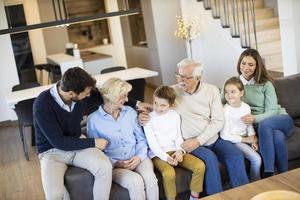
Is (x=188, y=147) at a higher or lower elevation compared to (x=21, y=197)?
higher

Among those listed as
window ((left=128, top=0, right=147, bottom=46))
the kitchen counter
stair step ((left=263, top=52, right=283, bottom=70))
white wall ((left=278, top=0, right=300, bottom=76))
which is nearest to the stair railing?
stair step ((left=263, top=52, right=283, bottom=70))

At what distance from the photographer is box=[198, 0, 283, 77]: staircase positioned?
6195mm

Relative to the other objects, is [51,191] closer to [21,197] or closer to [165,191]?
[165,191]

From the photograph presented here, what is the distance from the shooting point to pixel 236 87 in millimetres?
3176

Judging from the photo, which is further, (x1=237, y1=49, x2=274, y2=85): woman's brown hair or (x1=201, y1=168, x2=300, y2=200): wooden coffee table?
(x1=237, y1=49, x2=274, y2=85): woman's brown hair

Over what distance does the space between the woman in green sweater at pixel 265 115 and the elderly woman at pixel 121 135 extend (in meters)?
0.85

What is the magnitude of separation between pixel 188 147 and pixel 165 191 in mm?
372

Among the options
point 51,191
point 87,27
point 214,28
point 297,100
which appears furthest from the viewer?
point 87,27

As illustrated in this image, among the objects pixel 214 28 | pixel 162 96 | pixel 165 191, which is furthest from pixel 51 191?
pixel 214 28

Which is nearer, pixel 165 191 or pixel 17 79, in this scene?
Answer: pixel 165 191

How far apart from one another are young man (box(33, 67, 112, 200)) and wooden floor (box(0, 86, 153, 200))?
1.22 m

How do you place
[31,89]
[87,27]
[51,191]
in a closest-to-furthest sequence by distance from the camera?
[51,191]
[31,89]
[87,27]

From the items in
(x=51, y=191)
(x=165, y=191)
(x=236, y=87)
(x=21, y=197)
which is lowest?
(x=21, y=197)

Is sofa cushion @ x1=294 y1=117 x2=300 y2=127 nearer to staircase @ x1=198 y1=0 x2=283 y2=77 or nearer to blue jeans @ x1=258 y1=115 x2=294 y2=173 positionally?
blue jeans @ x1=258 y1=115 x2=294 y2=173
